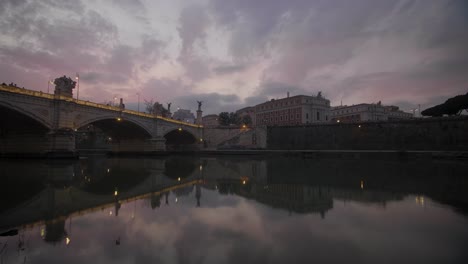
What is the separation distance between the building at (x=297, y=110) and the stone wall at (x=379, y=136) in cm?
2231

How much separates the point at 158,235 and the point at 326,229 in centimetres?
483

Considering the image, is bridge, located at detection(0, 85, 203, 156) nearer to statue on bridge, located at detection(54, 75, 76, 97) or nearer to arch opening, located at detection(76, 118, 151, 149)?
statue on bridge, located at detection(54, 75, 76, 97)

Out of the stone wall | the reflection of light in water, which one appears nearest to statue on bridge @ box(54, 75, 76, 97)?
the reflection of light in water

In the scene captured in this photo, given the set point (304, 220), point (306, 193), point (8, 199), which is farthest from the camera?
point (306, 193)

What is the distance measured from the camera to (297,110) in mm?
94938

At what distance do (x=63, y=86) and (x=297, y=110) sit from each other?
2950 inches

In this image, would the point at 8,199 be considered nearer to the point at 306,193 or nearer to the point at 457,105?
the point at 306,193

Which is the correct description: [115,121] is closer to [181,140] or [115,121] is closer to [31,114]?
[31,114]

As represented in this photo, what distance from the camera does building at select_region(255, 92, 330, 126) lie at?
93812mm

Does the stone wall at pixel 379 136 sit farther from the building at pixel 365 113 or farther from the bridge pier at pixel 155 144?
the building at pixel 365 113

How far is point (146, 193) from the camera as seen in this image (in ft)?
44.1

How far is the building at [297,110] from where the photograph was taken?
308 feet

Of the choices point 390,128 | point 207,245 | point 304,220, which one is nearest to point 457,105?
point 390,128

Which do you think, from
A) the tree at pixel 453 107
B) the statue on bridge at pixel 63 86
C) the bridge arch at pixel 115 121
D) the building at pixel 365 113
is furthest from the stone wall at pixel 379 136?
the statue on bridge at pixel 63 86
